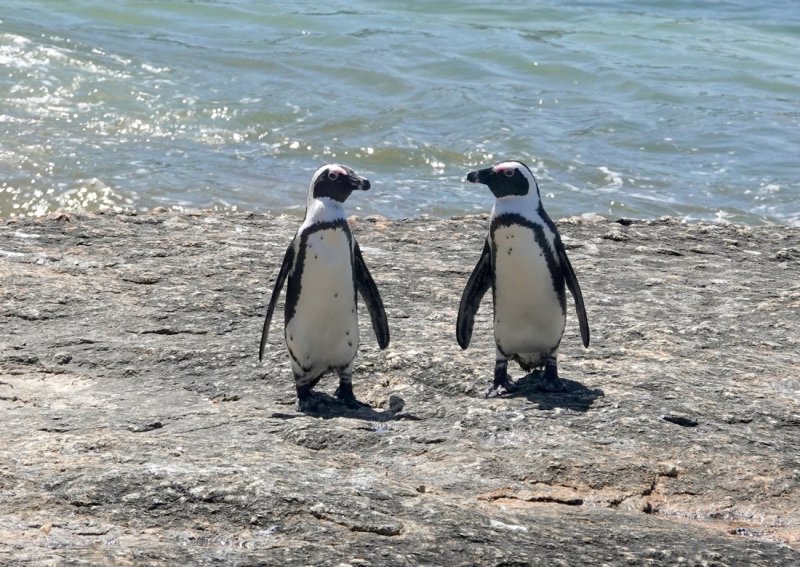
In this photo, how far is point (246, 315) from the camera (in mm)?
6215

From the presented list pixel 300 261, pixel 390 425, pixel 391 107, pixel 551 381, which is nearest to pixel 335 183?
pixel 300 261

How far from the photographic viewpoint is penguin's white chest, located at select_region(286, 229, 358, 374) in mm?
4906

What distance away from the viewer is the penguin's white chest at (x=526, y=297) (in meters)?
5.08

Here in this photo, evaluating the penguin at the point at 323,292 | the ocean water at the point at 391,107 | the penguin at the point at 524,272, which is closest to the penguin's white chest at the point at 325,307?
the penguin at the point at 323,292

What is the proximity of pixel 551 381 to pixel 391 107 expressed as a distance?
990 centimetres

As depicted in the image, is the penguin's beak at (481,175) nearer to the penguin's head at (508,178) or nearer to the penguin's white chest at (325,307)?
the penguin's head at (508,178)

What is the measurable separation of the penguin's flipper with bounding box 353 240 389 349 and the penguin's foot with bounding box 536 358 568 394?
65 centimetres

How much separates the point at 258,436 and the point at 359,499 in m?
0.75

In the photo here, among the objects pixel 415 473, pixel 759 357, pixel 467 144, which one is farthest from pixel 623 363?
pixel 467 144

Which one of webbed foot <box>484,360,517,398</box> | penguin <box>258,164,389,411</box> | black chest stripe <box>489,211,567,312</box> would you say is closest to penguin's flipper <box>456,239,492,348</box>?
black chest stripe <box>489,211,567,312</box>

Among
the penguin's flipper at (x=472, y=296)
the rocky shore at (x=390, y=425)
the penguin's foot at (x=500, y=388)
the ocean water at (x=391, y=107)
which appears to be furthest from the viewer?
the ocean water at (x=391, y=107)

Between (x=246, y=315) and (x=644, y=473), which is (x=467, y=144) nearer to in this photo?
(x=246, y=315)

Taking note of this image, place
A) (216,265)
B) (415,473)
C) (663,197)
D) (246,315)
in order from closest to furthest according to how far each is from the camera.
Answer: (415,473)
(246,315)
(216,265)
(663,197)

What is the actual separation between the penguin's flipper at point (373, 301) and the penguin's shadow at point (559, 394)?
0.58 meters
